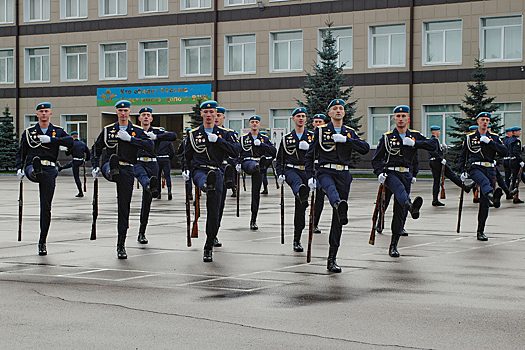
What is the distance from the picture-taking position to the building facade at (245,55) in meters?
36.0

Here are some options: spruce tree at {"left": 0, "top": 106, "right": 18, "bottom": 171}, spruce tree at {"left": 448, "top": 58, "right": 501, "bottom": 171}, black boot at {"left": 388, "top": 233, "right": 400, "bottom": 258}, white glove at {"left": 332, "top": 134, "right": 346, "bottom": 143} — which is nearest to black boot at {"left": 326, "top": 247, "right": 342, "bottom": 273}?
white glove at {"left": 332, "top": 134, "right": 346, "bottom": 143}

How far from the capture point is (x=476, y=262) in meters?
10.0

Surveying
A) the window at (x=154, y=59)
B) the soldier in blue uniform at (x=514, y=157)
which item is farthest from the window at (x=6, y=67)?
the soldier in blue uniform at (x=514, y=157)

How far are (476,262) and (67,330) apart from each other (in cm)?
563

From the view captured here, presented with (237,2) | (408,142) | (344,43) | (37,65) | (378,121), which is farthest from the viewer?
(37,65)

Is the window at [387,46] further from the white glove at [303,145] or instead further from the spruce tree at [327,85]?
the white glove at [303,145]

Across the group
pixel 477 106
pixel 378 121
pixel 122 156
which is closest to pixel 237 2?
pixel 378 121

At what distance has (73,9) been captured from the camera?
4488 centimetres

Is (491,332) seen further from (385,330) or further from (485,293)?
(485,293)

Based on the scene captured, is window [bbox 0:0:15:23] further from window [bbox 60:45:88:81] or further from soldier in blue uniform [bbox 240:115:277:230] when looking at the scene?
soldier in blue uniform [bbox 240:115:277:230]

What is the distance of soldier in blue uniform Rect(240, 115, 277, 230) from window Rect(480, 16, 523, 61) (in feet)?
65.3

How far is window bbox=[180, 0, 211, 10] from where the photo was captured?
137 ft

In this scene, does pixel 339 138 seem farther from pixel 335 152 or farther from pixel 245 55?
pixel 245 55

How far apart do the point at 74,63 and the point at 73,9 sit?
9.85 feet
